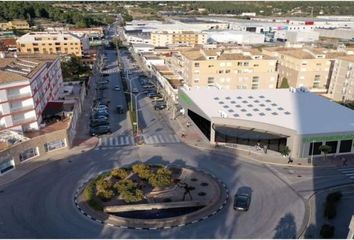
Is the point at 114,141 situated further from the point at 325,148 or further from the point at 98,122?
the point at 325,148

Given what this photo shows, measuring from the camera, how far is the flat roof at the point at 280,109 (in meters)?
51.0

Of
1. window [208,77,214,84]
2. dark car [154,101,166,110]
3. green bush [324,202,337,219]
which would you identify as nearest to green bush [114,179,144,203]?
green bush [324,202,337,219]

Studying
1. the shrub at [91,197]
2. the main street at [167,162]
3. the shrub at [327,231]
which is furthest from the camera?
the shrub at [91,197]

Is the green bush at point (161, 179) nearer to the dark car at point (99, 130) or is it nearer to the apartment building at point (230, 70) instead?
the dark car at point (99, 130)

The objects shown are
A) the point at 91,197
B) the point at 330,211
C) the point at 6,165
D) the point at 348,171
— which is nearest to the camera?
the point at 330,211

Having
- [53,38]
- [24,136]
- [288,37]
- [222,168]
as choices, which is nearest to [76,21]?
[53,38]

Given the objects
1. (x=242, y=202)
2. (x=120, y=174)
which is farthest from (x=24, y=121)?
(x=242, y=202)

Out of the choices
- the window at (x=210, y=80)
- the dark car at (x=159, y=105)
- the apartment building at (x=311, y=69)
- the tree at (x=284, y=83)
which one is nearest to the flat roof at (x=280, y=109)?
the dark car at (x=159, y=105)

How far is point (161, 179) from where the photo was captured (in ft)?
129

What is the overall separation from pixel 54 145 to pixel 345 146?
43.9 m

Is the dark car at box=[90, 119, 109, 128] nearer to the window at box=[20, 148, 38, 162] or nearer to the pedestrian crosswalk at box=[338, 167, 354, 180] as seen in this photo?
the window at box=[20, 148, 38, 162]

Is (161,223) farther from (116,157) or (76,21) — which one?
(76,21)

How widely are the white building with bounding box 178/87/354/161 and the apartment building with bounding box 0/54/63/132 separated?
85.7ft

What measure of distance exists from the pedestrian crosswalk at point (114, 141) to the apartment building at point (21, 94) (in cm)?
1014
